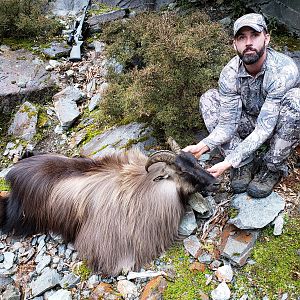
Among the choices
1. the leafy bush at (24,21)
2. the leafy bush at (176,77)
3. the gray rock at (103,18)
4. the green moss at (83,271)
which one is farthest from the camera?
the gray rock at (103,18)

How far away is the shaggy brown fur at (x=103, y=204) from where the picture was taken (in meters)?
3.84

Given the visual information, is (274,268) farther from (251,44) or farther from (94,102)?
(94,102)

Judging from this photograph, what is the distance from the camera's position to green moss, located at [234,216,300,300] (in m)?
3.50

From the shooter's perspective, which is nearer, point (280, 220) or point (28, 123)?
point (280, 220)

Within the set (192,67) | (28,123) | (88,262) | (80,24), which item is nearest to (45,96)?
(28,123)

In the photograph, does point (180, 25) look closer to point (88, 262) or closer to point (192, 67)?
point (192, 67)

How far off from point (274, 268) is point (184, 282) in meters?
0.73

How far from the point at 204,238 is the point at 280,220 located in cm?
66

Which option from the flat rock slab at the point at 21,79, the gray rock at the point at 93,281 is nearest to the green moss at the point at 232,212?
the gray rock at the point at 93,281

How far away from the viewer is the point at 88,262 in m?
3.94

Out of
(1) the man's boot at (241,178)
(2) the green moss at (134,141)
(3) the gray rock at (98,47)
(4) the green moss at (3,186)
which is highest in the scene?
(1) the man's boot at (241,178)

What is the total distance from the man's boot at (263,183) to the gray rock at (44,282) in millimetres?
1820

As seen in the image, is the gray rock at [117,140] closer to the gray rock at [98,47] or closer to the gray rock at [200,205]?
the gray rock at [200,205]

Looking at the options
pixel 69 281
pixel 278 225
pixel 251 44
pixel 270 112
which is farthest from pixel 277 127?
pixel 69 281
